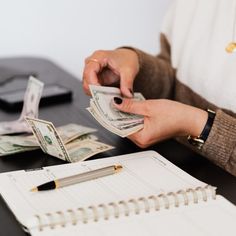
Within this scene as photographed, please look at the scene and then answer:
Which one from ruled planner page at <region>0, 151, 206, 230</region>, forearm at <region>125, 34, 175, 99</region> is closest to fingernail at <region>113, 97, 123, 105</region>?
ruled planner page at <region>0, 151, 206, 230</region>

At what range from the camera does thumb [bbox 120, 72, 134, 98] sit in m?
1.05

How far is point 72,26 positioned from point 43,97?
53 cm

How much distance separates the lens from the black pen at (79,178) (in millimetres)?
771

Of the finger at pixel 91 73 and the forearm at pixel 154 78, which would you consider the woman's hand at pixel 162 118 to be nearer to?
the finger at pixel 91 73

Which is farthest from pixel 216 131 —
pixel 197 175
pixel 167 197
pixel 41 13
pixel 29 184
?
pixel 41 13

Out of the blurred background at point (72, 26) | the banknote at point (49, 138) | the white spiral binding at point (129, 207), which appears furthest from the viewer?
the blurred background at point (72, 26)

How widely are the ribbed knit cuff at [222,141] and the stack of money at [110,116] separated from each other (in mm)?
140

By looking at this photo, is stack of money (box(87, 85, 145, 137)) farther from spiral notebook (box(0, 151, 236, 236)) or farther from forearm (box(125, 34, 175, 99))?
forearm (box(125, 34, 175, 99))

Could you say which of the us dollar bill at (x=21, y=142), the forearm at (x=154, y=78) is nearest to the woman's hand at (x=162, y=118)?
the us dollar bill at (x=21, y=142)

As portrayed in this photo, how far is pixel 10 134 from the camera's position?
1.02 meters

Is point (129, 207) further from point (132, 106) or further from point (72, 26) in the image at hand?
point (72, 26)

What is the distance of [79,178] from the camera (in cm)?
80

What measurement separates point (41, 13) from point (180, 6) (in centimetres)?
51

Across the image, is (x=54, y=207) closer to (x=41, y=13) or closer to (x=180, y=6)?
(x=180, y=6)
